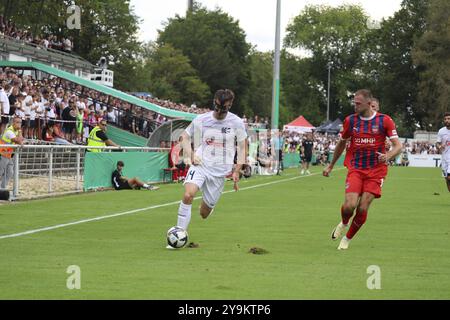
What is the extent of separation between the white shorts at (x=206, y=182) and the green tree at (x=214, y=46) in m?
96.8

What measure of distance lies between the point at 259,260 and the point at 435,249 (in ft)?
10.2

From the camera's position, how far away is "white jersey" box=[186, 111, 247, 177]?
13586 millimetres

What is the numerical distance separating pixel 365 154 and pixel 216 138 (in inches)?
85.2

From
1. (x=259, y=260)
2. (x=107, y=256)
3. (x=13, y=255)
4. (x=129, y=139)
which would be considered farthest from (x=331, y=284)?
(x=129, y=139)

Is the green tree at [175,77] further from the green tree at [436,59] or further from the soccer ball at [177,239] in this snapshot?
the soccer ball at [177,239]

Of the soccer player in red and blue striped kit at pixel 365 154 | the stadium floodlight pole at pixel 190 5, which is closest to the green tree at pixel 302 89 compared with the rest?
the stadium floodlight pole at pixel 190 5

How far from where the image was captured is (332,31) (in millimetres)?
135250

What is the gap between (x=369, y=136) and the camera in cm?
1334

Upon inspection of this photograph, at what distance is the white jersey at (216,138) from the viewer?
1359 cm

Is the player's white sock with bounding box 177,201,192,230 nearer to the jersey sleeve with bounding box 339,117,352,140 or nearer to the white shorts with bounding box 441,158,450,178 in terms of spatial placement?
the jersey sleeve with bounding box 339,117,352,140

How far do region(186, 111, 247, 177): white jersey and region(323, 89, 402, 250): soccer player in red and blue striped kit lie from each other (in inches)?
64.9

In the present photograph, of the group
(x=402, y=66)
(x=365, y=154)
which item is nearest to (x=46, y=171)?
(x=365, y=154)

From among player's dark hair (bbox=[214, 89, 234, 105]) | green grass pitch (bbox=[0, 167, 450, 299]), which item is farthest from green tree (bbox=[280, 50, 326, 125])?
player's dark hair (bbox=[214, 89, 234, 105])

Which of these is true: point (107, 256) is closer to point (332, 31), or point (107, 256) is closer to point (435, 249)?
point (435, 249)
